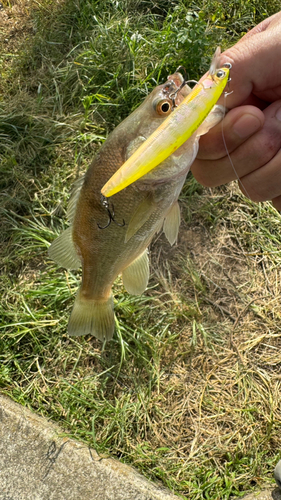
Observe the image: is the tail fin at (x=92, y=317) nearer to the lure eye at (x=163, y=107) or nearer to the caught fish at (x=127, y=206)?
the caught fish at (x=127, y=206)

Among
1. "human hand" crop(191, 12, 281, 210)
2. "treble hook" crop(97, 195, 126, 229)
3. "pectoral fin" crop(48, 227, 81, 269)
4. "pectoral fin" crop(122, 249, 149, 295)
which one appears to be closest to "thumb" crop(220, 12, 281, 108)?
"human hand" crop(191, 12, 281, 210)

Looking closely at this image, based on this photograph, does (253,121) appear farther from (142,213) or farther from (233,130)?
(142,213)

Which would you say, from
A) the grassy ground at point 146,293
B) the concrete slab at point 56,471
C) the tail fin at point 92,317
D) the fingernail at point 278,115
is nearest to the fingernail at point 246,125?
the fingernail at point 278,115

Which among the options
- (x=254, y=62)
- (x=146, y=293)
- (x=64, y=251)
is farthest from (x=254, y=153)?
(x=146, y=293)

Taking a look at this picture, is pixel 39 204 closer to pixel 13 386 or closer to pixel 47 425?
pixel 13 386

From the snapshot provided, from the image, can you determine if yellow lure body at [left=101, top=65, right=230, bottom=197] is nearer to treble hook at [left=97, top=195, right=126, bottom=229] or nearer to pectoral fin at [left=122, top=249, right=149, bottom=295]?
treble hook at [left=97, top=195, right=126, bottom=229]

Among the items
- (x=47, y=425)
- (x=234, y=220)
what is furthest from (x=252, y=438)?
(x=234, y=220)
